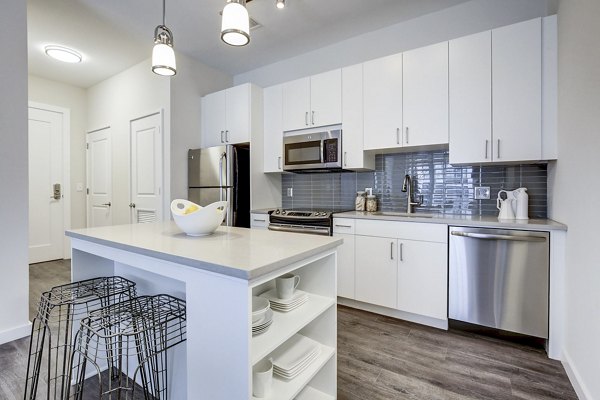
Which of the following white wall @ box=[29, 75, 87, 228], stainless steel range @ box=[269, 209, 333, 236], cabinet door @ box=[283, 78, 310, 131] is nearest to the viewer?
stainless steel range @ box=[269, 209, 333, 236]

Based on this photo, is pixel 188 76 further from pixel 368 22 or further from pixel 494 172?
pixel 494 172

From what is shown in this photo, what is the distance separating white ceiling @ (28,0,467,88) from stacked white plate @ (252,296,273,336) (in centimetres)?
260

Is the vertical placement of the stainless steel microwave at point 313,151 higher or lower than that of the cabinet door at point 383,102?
lower

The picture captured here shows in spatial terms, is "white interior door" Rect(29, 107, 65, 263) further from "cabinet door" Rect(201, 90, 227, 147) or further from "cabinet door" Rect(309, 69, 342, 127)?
"cabinet door" Rect(309, 69, 342, 127)

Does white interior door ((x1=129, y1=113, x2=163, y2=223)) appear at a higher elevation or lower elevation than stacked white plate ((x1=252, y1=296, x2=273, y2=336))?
higher

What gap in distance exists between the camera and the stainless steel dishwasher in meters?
1.98

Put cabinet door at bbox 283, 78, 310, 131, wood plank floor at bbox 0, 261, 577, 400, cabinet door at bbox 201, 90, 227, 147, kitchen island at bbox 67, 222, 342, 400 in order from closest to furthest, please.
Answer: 1. kitchen island at bbox 67, 222, 342, 400
2. wood plank floor at bbox 0, 261, 577, 400
3. cabinet door at bbox 283, 78, 310, 131
4. cabinet door at bbox 201, 90, 227, 147

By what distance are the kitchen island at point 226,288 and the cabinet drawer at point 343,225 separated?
125 centimetres

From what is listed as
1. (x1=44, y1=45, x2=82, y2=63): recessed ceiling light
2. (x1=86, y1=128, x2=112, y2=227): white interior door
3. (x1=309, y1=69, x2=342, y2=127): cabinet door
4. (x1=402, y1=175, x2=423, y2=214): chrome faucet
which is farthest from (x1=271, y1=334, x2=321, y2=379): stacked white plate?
(x1=44, y1=45, x2=82, y2=63): recessed ceiling light

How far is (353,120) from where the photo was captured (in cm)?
295

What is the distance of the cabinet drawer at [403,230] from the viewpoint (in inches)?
90.7

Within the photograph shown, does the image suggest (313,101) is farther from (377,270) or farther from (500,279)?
(500,279)

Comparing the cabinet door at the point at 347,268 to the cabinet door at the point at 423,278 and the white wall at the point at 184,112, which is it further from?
the white wall at the point at 184,112

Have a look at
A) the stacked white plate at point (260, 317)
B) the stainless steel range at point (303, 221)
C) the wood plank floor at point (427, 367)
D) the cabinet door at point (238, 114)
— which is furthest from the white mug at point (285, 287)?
the cabinet door at point (238, 114)
